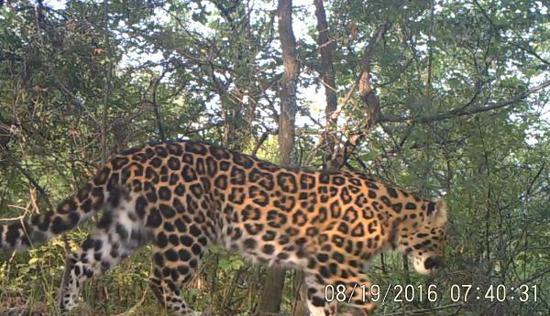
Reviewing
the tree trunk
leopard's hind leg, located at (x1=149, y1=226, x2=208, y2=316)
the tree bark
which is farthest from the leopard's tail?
the tree bark

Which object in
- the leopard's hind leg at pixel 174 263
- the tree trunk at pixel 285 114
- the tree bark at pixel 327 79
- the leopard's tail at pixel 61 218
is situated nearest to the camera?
the leopard's tail at pixel 61 218

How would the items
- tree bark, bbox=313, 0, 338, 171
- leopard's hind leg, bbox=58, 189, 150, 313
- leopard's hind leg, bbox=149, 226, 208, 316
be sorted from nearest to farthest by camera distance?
leopard's hind leg, bbox=149, 226, 208, 316
leopard's hind leg, bbox=58, 189, 150, 313
tree bark, bbox=313, 0, 338, 171

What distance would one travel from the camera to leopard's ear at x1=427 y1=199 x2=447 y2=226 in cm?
598

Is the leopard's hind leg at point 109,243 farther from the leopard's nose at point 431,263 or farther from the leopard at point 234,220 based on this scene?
the leopard's nose at point 431,263

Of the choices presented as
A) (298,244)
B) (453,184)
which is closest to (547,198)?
(453,184)

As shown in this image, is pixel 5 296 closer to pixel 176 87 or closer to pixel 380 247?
pixel 176 87

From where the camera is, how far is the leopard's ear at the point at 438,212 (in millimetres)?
5980

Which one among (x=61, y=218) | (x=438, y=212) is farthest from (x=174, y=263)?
(x=438, y=212)

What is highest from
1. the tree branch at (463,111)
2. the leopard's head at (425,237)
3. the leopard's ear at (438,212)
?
the tree branch at (463,111)

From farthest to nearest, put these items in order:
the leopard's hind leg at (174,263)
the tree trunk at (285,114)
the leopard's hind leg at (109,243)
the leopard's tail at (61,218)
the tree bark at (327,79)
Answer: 1. the tree bark at (327,79)
2. the tree trunk at (285,114)
3. the leopard's hind leg at (109,243)
4. the leopard's hind leg at (174,263)
5. the leopard's tail at (61,218)

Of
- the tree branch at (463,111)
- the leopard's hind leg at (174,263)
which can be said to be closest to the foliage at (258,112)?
the tree branch at (463,111)

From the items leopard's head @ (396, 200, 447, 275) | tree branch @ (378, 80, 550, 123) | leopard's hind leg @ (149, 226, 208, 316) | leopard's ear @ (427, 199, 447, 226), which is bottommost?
leopard's hind leg @ (149, 226, 208, 316)

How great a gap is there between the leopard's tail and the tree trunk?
159cm

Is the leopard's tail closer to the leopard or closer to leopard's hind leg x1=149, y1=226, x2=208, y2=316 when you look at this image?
the leopard
